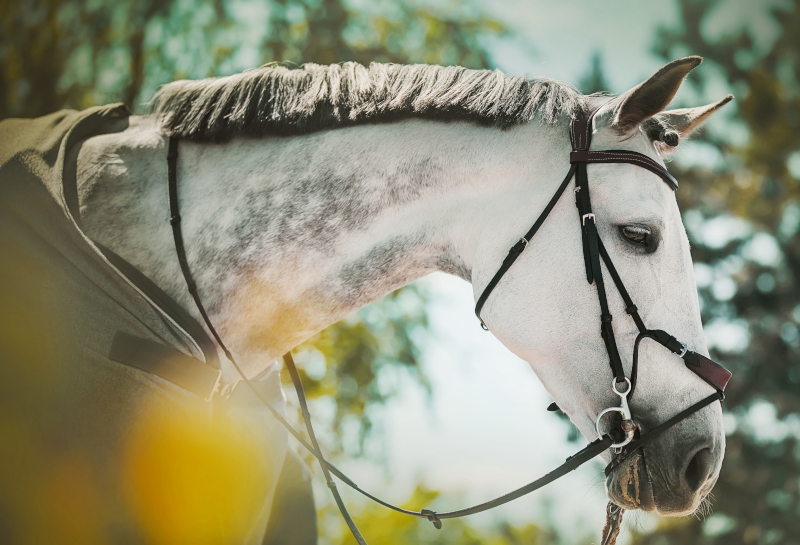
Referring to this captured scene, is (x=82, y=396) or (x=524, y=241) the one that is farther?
(x=524, y=241)

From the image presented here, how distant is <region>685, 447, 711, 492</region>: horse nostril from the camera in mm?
2109

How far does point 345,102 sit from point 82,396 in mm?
1434

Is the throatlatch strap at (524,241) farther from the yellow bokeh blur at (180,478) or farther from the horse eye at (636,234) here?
the yellow bokeh blur at (180,478)

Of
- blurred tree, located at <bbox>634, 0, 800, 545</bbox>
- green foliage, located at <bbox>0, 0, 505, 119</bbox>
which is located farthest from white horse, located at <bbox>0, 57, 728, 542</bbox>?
blurred tree, located at <bbox>634, 0, 800, 545</bbox>

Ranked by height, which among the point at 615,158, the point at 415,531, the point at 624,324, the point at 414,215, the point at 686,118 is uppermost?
the point at 686,118

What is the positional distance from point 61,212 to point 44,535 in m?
1.03

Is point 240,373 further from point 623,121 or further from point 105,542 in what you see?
point 623,121

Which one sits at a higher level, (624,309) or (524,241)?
(524,241)

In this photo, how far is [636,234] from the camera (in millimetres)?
2219

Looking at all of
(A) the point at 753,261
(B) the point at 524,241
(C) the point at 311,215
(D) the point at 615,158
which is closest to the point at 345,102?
(C) the point at 311,215

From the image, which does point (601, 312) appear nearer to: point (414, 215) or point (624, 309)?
point (624, 309)

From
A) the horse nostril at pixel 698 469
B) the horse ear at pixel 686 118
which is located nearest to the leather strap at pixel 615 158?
the horse ear at pixel 686 118

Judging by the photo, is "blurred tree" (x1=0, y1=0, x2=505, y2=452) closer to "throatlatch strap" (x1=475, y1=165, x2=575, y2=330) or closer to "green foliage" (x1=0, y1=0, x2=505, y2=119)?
"green foliage" (x1=0, y1=0, x2=505, y2=119)

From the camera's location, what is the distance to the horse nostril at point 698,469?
2.11 metres
